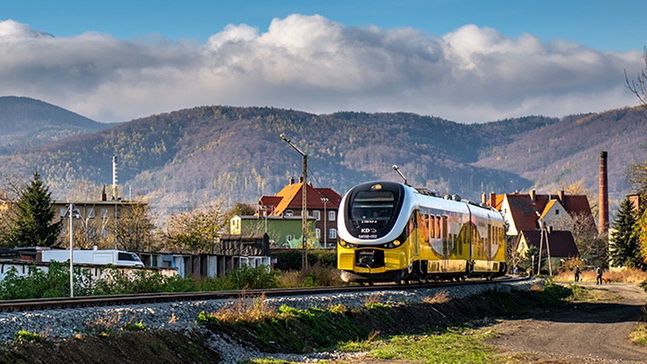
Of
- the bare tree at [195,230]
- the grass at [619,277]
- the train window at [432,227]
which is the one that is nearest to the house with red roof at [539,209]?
the grass at [619,277]

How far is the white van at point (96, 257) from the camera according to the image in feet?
182

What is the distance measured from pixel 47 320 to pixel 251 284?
20222 mm

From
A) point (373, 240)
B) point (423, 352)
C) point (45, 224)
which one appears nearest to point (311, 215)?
point (45, 224)

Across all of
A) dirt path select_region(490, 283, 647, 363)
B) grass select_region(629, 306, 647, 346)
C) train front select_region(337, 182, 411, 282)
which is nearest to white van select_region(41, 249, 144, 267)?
train front select_region(337, 182, 411, 282)

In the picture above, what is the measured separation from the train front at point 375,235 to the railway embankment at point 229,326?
4.46 ft

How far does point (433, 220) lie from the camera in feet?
135

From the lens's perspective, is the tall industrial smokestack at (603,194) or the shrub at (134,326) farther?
the tall industrial smokestack at (603,194)

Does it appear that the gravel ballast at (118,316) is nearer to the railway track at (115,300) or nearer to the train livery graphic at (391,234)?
the railway track at (115,300)

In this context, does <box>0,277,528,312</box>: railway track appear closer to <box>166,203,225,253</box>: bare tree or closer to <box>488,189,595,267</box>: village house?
<box>166,203,225,253</box>: bare tree

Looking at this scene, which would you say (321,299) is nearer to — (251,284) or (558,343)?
(558,343)

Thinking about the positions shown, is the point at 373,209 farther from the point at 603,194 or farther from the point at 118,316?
the point at 603,194

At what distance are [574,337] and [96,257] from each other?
3102cm

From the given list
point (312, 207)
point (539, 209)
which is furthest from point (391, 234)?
point (539, 209)

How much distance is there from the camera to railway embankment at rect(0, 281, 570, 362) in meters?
18.5
